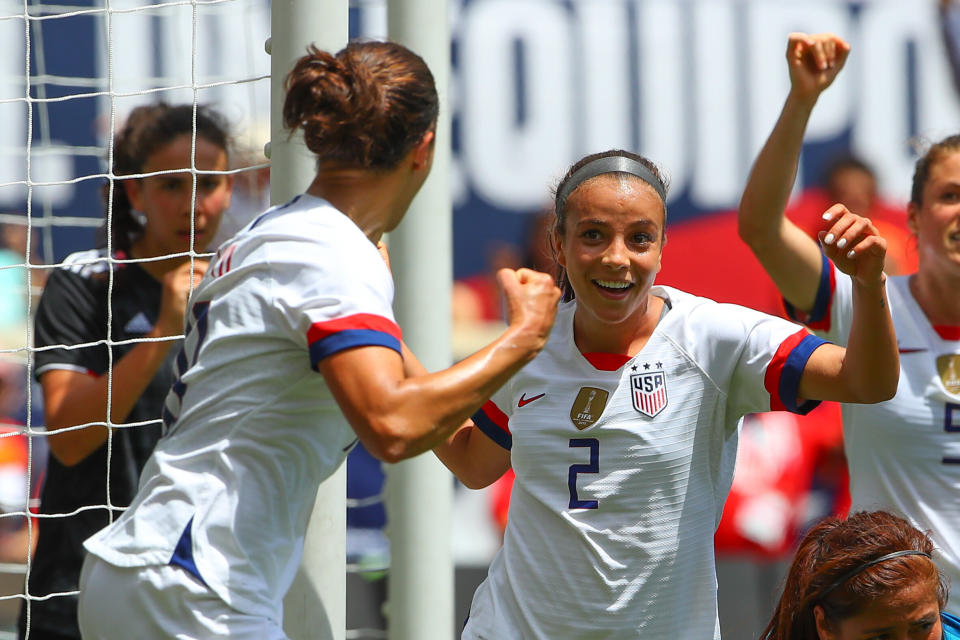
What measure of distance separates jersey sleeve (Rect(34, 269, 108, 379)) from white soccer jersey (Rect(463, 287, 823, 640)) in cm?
125

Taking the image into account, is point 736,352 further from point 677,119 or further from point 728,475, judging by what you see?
point 677,119

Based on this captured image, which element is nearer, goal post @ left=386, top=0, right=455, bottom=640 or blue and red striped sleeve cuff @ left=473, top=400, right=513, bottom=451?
blue and red striped sleeve cuff @ left=473, top=400, right=513, bottom=451

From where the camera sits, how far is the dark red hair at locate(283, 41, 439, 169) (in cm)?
192

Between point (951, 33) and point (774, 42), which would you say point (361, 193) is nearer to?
point (774, 42)

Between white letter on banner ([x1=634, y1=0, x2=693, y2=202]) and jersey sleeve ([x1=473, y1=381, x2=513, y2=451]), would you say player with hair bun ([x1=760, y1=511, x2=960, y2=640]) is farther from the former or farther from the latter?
white letter on banner ([x1=634, y1=0, x2=693, y2=202])

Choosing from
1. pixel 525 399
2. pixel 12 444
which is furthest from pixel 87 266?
pixel 12 444

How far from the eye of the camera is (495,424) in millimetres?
2490

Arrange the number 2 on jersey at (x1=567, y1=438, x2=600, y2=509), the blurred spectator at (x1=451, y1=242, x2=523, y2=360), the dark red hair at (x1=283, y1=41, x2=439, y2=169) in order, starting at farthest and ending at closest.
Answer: the blurred spectator at (x1=451, y1=242, x2=523, y2=360) → the number 2 on jersey at (x1=567, y1=438, x2=600, y2=509) → the dark red hair at (x1=283, y1=41, x2=439, y2=169)

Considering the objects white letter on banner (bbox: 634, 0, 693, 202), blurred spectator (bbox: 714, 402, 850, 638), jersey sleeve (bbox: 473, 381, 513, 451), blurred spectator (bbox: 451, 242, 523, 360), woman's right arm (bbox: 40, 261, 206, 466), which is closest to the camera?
jersey sleeve (bbox: 473, 381, 513, 451)

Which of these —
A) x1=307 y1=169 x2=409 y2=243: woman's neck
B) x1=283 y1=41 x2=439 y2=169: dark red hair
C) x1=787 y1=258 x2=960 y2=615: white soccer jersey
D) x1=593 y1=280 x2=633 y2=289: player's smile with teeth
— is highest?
x1=283 y1=41 x2=439 y2=169: dark red hair

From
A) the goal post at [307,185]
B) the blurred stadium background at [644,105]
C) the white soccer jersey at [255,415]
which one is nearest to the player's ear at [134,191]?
the goal post at [307,185]

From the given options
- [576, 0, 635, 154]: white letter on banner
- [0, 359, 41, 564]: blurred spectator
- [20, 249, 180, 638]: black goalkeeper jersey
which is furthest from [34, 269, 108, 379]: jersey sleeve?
[576, 0, 635, 154]: white letter on banner

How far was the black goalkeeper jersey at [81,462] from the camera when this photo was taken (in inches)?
118

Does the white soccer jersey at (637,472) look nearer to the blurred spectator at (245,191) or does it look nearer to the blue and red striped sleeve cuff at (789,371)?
the blue and red striped sleeve cuff at (789,371)
